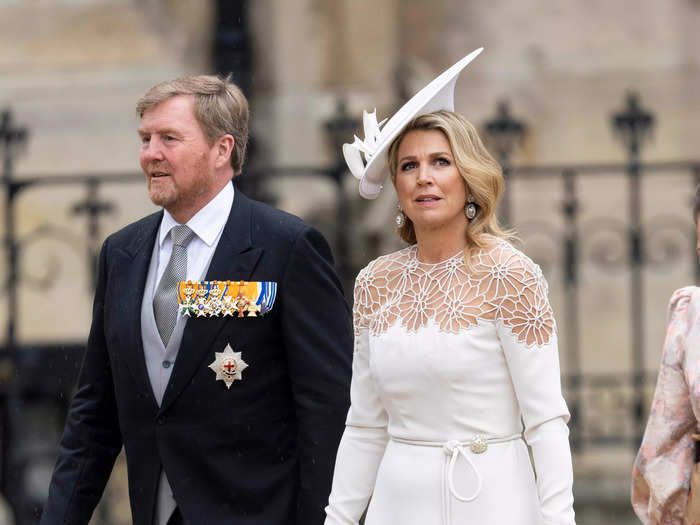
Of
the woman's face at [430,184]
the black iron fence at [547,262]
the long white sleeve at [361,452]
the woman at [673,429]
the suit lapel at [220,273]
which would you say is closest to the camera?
the woman's face at [430,184]

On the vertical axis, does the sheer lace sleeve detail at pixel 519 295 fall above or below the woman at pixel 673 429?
above

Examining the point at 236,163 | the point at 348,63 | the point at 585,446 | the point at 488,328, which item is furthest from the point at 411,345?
the point at 348,63

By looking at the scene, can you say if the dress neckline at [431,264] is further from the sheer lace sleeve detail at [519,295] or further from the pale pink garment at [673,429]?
the pale pink garment at [673,429]

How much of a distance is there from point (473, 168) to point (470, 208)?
0.10 metres

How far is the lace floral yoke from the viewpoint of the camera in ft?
11.2

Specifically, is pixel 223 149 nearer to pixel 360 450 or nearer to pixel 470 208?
pixel 470 208

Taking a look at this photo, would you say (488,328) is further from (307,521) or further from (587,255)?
(587,255)

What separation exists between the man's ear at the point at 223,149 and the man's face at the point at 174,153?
3 centimetres

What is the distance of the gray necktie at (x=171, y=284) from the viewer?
400 cm

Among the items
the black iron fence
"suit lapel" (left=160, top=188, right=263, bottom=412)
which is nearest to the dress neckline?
"suit lapel" (left=160, top=188, right=263, bottom=412)

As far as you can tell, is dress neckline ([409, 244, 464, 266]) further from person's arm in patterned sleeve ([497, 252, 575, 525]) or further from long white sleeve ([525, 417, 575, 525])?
long white sleeve ([525, 417, 575, 525])

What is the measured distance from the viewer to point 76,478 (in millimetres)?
4117

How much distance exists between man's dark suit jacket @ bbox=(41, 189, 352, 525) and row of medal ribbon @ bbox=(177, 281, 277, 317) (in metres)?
0.02

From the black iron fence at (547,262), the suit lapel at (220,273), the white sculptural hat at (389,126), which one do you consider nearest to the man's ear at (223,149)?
the suit lapel at (220,273)
